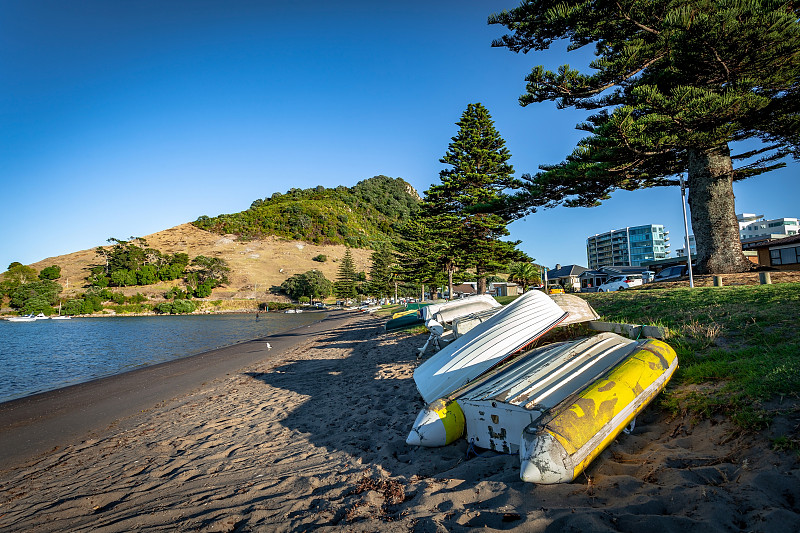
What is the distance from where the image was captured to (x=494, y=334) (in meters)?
5.48

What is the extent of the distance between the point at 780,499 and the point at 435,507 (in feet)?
6.19

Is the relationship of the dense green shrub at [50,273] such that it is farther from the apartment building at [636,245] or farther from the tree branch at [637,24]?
the apartment building at [636,245]

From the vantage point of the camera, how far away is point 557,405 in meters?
3.10

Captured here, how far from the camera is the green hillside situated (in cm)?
10462

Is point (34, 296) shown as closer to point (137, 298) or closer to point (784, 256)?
point (137, 298)

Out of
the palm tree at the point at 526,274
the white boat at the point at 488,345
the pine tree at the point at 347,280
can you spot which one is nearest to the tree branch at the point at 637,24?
the white boat at the point at 488,345

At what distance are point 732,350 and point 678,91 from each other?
6.23 m

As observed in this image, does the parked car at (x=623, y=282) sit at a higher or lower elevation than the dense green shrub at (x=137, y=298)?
lower

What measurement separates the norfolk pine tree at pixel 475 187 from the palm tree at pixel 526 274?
21326 mm

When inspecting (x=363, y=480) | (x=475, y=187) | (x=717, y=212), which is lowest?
(x=363, y=480)

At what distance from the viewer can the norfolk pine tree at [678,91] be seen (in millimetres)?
7836

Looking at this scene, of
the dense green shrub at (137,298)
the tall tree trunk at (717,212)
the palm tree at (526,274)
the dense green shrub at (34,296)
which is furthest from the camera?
the dense green shrub at (137,298)

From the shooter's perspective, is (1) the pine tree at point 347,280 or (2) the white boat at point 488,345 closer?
(2) the white boat at point 488,345

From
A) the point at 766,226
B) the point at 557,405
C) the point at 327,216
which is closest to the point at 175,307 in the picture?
the point at 327,216
